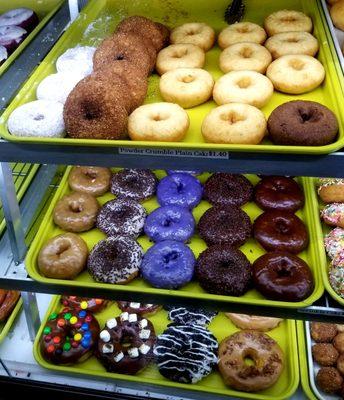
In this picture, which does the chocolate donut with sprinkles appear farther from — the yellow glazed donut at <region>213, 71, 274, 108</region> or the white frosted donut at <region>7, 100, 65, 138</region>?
the yellow glazed donut at <region>213, 71, 274, 108</region>

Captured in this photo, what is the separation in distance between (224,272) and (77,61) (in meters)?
0.99

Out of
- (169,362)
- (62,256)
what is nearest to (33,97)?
(62,256)

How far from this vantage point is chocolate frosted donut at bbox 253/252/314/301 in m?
1.76

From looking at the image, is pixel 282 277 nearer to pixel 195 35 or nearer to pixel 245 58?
pixel 245 58

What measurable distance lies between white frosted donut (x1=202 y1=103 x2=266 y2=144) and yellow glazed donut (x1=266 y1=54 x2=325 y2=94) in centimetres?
23

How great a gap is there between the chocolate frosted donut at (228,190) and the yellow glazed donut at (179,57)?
0.52 m

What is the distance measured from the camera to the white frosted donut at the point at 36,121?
1.58 m

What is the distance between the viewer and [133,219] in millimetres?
2104

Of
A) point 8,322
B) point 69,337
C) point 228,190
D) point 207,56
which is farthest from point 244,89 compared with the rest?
point 8,322

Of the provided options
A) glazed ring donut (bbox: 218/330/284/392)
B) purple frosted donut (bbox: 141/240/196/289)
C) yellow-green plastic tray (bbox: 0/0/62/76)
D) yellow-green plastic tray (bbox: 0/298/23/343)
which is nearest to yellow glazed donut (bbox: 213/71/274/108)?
purple frosted donut (bbox: 141/240/196/289)

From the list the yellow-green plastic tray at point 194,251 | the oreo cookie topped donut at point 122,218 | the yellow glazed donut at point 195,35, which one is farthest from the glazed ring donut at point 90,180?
the yellow glazed donut at point 195,35

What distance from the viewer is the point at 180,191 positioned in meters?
2.20

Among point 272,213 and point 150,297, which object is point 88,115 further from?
point 272,213

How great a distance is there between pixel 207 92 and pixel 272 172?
0.49 metres
